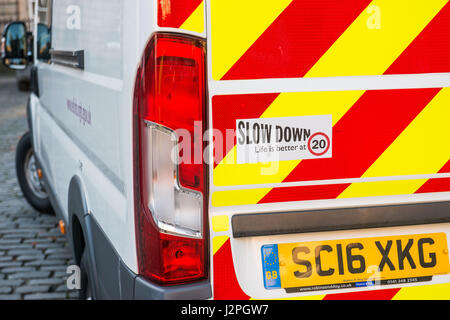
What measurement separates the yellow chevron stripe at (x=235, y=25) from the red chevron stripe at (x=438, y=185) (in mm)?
884

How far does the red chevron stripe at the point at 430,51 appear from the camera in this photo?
8.14 feet

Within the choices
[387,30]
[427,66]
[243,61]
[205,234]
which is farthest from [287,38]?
[205,234]

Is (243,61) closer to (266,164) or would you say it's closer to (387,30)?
(266,164)

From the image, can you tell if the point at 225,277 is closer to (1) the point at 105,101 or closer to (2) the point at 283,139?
(2) the point at 283,139

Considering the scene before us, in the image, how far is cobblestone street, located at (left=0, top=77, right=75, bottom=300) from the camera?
15.4 ft

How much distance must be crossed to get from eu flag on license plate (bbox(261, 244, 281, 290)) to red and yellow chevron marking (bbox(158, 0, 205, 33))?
2.67ft

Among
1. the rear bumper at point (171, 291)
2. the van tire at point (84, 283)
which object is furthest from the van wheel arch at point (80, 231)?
the rear bumper at point (171, 291)

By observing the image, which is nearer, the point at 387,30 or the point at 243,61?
the point at 243,61

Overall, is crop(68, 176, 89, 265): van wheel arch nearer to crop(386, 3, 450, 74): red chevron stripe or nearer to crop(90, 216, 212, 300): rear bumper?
crop(90, 216, 212, 300): rear bumper

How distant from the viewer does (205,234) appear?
7.68 ft

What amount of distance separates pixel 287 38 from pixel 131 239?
35.6 inches
